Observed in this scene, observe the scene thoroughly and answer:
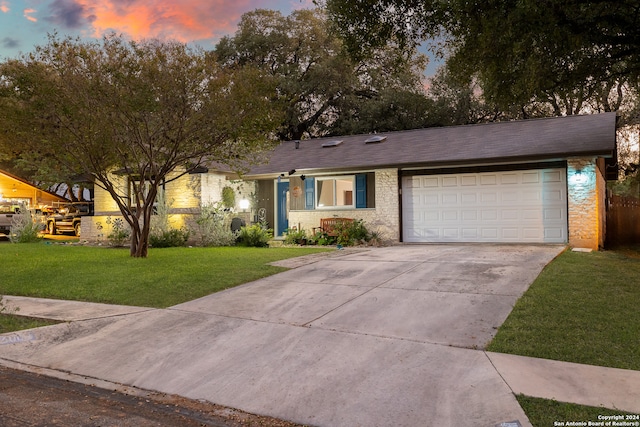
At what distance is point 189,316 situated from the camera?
22.0 ft

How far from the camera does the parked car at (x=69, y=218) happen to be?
81.4ft

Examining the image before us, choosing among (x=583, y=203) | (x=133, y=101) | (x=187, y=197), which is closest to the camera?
(x=133, y=101)

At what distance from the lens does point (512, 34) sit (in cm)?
816

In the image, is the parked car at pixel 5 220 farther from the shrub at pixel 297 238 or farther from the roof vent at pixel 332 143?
the roof vent at pixel 332 143

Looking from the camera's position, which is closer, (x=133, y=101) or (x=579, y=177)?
(x=133, y=101)

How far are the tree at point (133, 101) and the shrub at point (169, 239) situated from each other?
12.2ft

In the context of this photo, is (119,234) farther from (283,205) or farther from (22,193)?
(22,193)

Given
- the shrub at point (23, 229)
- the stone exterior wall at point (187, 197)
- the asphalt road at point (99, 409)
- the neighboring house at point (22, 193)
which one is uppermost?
the neighboring house at point (22, 193)

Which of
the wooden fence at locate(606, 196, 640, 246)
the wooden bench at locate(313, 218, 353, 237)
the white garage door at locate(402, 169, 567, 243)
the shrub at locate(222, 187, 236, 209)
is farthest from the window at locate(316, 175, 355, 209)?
the wooden fence at locate(606, 196, 640, 246)

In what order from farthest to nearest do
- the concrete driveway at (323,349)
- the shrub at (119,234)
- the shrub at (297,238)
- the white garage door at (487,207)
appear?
the shrub at (119,234) → the shrub at (297,238) → the white garage door at (487,207) → the concrete driveway at (323,349)

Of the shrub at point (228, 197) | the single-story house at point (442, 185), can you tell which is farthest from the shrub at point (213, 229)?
the shrub at point (228, 197)

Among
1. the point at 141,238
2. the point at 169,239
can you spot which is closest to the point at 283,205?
the point at 169,239

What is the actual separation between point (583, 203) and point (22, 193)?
30455 millimetres

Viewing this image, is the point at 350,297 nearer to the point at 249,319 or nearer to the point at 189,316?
the point at 249,319
